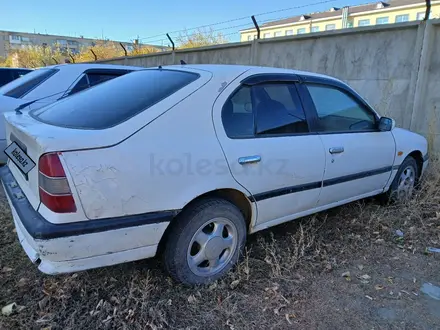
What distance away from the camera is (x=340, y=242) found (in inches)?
123

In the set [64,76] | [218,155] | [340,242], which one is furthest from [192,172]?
[64,76]

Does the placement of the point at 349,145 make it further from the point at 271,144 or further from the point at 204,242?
the point at 204,242

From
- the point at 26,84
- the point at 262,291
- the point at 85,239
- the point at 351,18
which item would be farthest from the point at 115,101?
the point at 351,18

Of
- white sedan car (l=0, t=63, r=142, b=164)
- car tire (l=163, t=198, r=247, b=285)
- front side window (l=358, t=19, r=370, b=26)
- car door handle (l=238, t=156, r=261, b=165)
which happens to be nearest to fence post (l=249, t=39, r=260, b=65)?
white sedan car (l=0, t=63, r=142, b=164)

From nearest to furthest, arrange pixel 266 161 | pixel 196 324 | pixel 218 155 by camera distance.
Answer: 1. pixel 196 324
2. pixel 218 155
3. pixel 266 161

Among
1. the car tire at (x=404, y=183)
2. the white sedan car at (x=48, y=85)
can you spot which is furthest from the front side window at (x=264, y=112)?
the white sedan car at (x=48, y=85)

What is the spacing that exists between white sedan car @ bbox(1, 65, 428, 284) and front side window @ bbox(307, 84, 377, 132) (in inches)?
0.7

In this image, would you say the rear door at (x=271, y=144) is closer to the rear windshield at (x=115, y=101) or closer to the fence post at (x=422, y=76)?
the rear windshield at (x=115, y=101)

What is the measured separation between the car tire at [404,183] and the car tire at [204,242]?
232cm

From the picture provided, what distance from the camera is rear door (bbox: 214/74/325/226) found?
92.1 inches

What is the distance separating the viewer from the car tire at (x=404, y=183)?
3.90 meters

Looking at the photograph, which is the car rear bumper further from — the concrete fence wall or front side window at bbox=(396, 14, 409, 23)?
front side window at bbox=(396, 14, 409, 23)

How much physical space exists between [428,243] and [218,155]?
239 cm

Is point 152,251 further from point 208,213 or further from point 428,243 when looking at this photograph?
point 428,243
